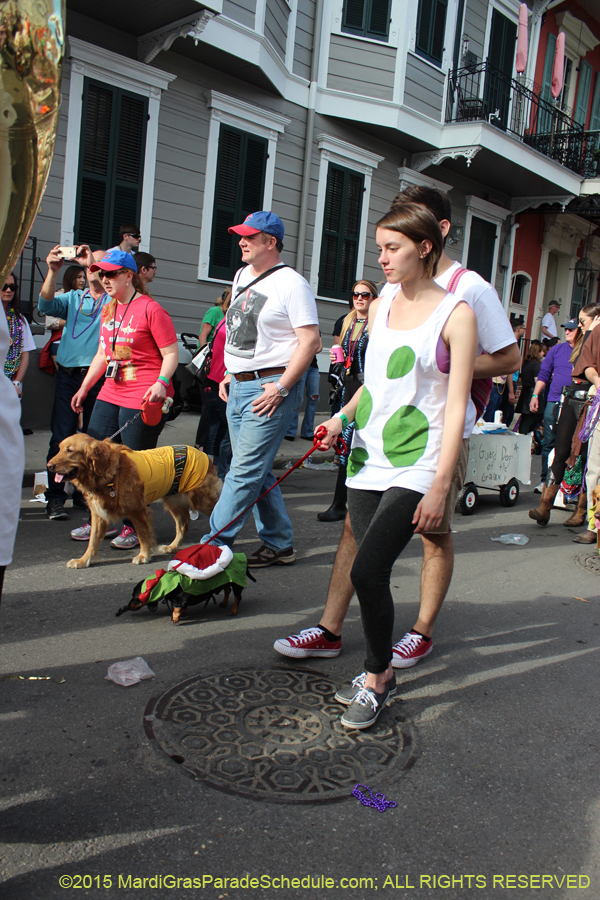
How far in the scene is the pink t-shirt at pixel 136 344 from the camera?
5.19m

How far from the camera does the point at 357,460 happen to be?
120 inches

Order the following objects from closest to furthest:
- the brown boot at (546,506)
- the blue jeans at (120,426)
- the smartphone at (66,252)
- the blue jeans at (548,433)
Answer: the smartphone at (66,252) → the blue jeans at (120,426) → the brown boot at (546,506) → the blue jeans at (548,433)

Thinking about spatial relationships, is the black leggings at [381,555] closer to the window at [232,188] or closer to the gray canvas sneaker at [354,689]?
the gray canvas sneaker at [354,689]

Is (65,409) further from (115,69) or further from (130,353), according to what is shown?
(115,69)

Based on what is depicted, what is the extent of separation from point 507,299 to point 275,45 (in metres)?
9.98

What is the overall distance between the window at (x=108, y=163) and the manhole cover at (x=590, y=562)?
26.1 ft

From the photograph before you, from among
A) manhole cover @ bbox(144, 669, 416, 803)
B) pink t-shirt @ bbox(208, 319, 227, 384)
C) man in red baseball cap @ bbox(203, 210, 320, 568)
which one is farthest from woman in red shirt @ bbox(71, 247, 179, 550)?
manhole cover @ bbox(144, 669, 416, 803)

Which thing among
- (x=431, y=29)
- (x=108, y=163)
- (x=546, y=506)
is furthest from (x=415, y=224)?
(x=431, y=29)

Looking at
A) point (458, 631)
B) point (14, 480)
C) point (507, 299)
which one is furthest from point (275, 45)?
point (14, 480)

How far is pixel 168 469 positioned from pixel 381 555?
274 cm

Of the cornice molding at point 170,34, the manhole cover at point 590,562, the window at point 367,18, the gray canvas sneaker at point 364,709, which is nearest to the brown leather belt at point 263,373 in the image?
the gray canvas sneaker at point 364,709

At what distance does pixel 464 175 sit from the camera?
56.6 ft

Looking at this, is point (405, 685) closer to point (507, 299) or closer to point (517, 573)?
point (517, 573)

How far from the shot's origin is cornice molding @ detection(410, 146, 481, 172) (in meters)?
15.2
